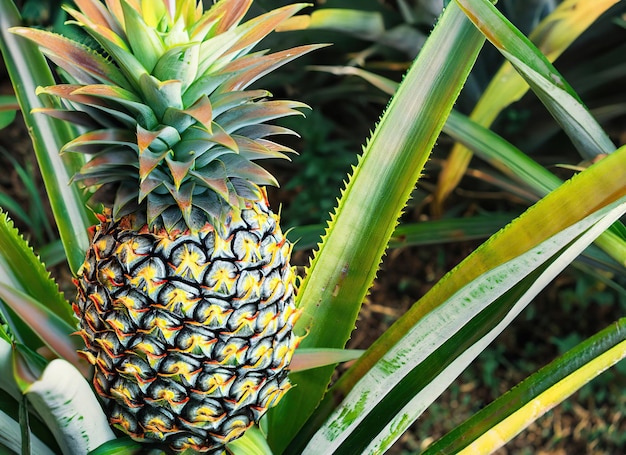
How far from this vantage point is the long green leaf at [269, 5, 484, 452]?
0.91 meters

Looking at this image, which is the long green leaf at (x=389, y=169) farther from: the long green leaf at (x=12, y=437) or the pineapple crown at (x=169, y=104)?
the long green leaf at (x=12, y=437)

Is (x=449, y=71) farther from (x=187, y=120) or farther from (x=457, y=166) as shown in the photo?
(x=457, y=166)

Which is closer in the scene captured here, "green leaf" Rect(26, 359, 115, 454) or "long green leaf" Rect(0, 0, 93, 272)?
"green leaf" Rect(26, 359, 115, 454)

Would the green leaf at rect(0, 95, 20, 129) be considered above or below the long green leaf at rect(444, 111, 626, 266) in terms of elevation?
below

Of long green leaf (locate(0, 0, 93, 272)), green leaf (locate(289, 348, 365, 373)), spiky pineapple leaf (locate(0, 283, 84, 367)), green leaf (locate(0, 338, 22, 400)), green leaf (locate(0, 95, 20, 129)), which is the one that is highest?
green leaf (locate(0, 95, 20, 129))

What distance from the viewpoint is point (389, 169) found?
36.2 inches

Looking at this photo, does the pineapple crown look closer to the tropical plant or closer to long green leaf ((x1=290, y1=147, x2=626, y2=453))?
the tropical plant

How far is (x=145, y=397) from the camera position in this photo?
2.62 ft

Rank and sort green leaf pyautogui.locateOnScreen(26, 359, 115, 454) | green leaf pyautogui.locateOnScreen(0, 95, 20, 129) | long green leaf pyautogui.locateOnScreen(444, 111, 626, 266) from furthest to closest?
green leaf pyautogui.locateOnScreen(0, 95, 20, 129), long green leaf pyautogui.locateOnScreen(444, 111, 626, 266), green leaf pyautogui.locateOnScreen(26, 359, 115, 454)

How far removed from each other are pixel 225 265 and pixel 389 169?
30 centimetres

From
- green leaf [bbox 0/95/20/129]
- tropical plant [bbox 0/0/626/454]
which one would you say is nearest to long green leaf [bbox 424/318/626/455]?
tropical plant [bbox 0/0/626/454]

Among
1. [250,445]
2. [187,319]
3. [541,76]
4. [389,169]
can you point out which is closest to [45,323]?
[187,319]

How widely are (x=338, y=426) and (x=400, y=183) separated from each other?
35cm

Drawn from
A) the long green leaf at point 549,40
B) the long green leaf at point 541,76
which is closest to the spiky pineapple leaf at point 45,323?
the long green leaf at point 541,76
